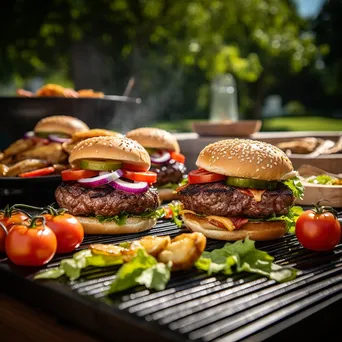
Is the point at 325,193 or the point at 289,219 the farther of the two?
the point at 325,193

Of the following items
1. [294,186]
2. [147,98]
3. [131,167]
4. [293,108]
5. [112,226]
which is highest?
[131,167]

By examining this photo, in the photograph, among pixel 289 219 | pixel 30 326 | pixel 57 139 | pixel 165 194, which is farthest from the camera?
pixel 57 139

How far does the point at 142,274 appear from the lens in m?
3.07

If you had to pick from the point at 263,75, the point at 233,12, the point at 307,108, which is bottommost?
the point at 307,108

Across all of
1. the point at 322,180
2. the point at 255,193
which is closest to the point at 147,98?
the point at 322,180

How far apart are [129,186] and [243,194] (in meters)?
1.08

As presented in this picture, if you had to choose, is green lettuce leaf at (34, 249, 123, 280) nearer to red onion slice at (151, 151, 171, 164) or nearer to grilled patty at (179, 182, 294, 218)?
grilled patty at (179, 182, 294, 218)

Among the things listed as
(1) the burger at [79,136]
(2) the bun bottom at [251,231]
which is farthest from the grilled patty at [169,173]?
(2) the bun bottom at [251,231]

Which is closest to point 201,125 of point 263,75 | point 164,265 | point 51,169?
point 51,169

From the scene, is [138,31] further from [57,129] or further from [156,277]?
[156,277]

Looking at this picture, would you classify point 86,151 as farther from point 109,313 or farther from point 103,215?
point 109,313

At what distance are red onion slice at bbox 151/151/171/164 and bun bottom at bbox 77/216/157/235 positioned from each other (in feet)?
5.27

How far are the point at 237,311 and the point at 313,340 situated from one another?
477mm

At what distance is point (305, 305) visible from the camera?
2850mm
